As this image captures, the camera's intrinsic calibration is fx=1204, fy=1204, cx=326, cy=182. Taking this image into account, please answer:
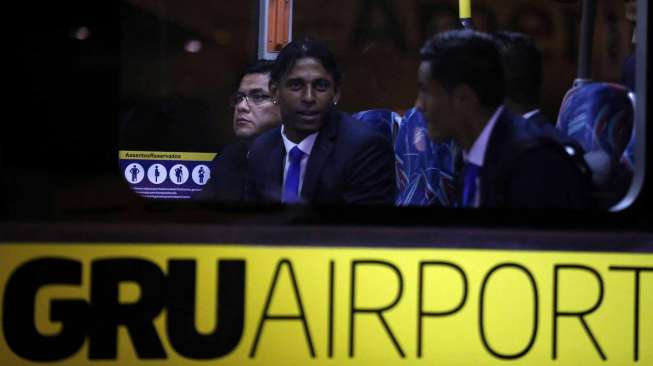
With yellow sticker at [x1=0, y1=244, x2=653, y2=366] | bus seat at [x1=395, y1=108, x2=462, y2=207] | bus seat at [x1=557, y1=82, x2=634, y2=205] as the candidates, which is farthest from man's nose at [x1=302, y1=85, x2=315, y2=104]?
bus seat at [x1=557, y1=82, x2=634, y2=205]

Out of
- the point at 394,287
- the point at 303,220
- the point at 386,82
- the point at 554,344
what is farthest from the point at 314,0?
the point at 554,344

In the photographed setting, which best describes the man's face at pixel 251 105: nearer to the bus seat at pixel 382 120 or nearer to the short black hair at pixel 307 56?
the short black hair at pixel 307 56

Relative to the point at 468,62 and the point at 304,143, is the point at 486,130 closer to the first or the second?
the point at 468,62

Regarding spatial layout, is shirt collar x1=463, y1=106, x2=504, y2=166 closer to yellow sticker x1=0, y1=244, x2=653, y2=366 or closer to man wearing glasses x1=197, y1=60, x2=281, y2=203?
yellow sticker x1=0, y1=244, x2=653, y2=366

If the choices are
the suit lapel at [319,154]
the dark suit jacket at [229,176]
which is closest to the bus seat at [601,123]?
the suit lapel at [319,154]

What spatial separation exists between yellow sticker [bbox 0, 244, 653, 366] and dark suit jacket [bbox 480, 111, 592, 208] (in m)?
0.14

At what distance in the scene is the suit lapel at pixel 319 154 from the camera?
10.0ft

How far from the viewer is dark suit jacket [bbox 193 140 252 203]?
304 cm

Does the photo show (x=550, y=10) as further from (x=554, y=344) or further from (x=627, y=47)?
(x=554, y=344)

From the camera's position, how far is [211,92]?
3.06 m

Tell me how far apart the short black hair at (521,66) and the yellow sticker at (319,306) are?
41 centimetres

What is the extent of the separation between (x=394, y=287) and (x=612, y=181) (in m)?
0.64

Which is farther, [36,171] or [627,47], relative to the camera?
[627,47]

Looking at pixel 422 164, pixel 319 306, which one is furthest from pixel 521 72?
pixel 319 306
